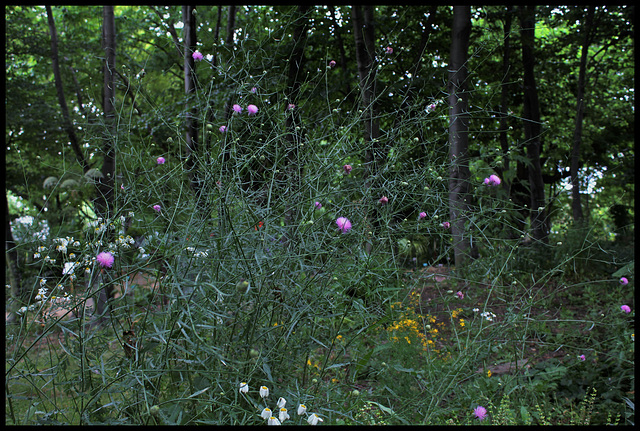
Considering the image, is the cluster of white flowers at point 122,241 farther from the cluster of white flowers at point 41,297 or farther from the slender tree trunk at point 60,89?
the slender tree trunk at point 60,89

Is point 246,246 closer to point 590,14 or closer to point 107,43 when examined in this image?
point 107,43

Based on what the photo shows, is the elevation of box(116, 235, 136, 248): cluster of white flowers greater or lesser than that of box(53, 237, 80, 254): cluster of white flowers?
greater

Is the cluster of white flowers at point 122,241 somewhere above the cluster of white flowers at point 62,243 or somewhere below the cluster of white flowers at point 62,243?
above

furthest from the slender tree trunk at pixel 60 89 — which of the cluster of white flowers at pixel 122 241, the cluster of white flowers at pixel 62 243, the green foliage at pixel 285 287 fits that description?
the cluster of white flowers at pixel 122 241

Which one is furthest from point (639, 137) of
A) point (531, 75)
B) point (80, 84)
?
point (80, 84)

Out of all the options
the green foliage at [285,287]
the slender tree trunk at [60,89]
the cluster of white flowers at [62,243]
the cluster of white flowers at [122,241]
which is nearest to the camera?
the green foliage at [285,287]

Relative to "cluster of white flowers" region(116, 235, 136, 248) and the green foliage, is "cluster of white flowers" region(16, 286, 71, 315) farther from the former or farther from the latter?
"cluster of white flowers" region(116, 235, 136, 248)

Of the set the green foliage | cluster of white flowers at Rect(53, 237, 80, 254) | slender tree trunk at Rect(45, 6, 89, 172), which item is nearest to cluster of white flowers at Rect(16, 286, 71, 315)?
the green foliage

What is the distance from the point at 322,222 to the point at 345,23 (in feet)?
16.7

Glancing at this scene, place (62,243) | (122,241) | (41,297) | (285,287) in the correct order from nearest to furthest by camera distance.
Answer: (285,287) < (122,241) < (41,297) < (62,243)

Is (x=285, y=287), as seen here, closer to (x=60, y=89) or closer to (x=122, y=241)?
(x=122, y=241)

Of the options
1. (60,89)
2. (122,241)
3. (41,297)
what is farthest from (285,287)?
(60,89)

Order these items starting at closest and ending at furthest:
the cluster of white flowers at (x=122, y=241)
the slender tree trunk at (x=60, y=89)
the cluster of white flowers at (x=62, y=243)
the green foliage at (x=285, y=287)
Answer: the green foliage at (x=285, y=287) → the cluster of white flowers at (x=122, y=241) → the cluster of white flowers at (x=62, y=243) → the slender tree trunk at (x=60, y=89)

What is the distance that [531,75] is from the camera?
7.41 m
